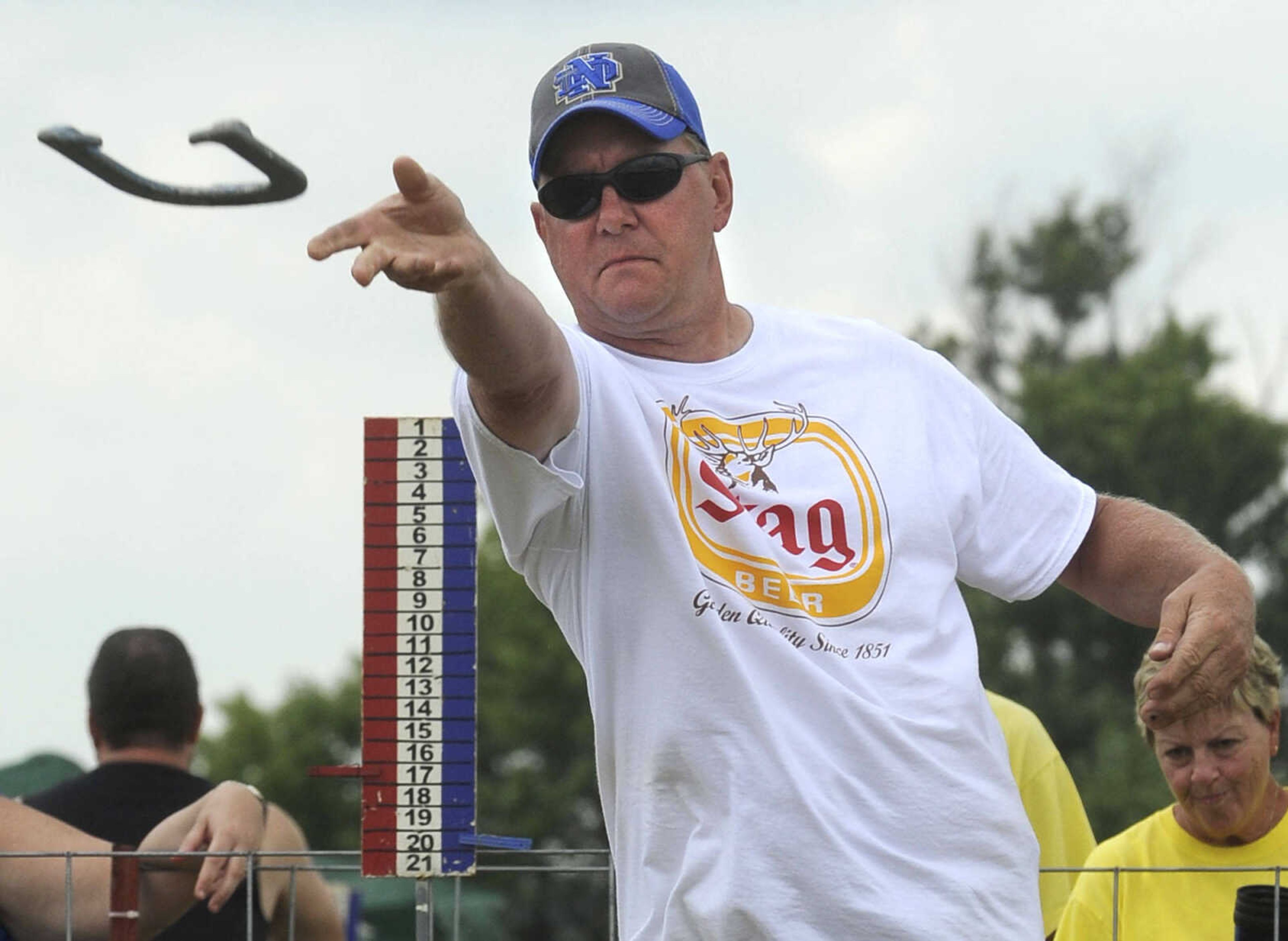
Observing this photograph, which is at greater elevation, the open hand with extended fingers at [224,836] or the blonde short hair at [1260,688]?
the blonde short hair at [1260,688]

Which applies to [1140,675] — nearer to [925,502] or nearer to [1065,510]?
[1065,510]

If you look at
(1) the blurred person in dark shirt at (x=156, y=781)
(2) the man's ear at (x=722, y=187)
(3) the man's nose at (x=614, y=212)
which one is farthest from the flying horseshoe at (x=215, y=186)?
(1) the blurred person in dark shirt at (x=156, y=781)

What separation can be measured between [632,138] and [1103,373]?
85.1 feet

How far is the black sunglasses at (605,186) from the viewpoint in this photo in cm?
242

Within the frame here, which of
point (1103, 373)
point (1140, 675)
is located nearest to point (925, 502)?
point (1140, 675)

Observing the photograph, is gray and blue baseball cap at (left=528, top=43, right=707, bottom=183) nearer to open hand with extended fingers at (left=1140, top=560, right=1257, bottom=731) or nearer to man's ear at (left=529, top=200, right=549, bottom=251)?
man's ear at (left=529, top=200, right=549, bottom=251)

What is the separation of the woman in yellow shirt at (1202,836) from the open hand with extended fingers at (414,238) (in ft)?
6.71

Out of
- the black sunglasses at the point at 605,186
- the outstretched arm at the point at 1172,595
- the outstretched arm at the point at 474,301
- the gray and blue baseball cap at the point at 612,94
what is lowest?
the outstretched arm at the point at 1172,595

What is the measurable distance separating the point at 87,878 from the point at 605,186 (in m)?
1.77

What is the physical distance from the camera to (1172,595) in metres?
2.39

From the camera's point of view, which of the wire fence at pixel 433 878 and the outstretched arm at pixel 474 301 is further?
the wire fence at pixel 433 878

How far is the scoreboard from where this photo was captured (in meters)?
3.20

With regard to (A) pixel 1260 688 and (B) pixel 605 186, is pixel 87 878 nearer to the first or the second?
(B) pixel 605 186

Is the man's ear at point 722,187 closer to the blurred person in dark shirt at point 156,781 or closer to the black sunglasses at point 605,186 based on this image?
the black sunglasses at point 605,186
